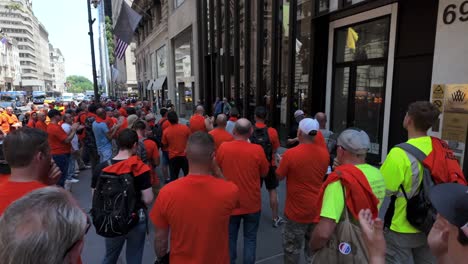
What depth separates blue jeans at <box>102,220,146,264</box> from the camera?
298 centimetres

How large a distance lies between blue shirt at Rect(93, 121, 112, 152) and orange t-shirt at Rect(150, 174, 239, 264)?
15.6ft

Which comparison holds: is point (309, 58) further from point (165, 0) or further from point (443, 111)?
point (165, 0)

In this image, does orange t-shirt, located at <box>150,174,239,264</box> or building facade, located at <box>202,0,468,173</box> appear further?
building facade, located at <box>202,0,468,173</box>

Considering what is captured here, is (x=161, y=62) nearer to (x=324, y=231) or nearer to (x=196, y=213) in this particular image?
(x=196, y=213)

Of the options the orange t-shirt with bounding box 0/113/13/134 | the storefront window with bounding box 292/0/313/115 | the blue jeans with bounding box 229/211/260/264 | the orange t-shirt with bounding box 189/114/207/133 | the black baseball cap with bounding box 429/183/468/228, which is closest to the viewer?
the black baseball cap with bounding box 429/183/468/228

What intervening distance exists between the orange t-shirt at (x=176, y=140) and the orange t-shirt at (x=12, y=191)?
13.2 feet

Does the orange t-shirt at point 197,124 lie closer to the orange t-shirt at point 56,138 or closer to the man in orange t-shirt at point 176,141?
the man in orange t-shirt at point 176,141

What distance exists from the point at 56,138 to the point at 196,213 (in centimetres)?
516

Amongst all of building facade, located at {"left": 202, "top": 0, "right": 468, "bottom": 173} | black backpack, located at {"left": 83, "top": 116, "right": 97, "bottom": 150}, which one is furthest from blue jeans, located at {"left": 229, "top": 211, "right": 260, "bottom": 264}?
black backpack, located at {"left": 83, "top": 116, "right": 97, "bottom": 150}

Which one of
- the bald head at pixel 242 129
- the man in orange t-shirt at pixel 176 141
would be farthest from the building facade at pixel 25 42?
the bald head at pixel 242 129

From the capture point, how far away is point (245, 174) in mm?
3322

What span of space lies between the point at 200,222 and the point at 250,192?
1.34 metres

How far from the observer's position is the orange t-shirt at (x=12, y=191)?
1.87m

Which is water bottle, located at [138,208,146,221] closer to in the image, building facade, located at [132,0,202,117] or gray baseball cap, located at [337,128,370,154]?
gray baseball cap, located at [337,128,370,154]
